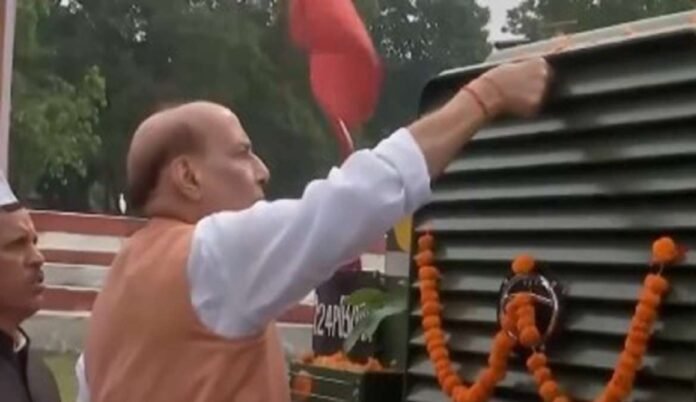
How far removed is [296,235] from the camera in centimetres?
222

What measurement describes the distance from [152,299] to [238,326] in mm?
150

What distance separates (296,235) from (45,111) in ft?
70.9

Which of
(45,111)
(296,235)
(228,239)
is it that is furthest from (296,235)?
(45,111)

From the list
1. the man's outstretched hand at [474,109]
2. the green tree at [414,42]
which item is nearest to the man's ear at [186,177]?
the man's outstretched hand at [474,109]

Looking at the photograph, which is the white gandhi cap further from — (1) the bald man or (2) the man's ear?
(2) the man's ear

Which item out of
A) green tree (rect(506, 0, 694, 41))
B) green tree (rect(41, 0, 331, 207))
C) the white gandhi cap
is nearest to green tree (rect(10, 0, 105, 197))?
green tree (rect(41, 0, 331, 207))

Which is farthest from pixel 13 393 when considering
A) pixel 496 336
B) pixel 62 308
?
pixel 62 308

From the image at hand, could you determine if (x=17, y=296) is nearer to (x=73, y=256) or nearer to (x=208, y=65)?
(x=73, y=256)

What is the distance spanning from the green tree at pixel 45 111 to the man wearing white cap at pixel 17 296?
18499 millimetres

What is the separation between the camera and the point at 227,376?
235cm

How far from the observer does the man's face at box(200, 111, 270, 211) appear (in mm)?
2449

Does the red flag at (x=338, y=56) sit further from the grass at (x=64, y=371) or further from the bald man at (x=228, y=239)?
the bald man at (x=228, y=239)

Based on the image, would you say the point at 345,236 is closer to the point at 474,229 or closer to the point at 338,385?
the point at 474,229

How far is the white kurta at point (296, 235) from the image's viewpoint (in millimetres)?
2182
